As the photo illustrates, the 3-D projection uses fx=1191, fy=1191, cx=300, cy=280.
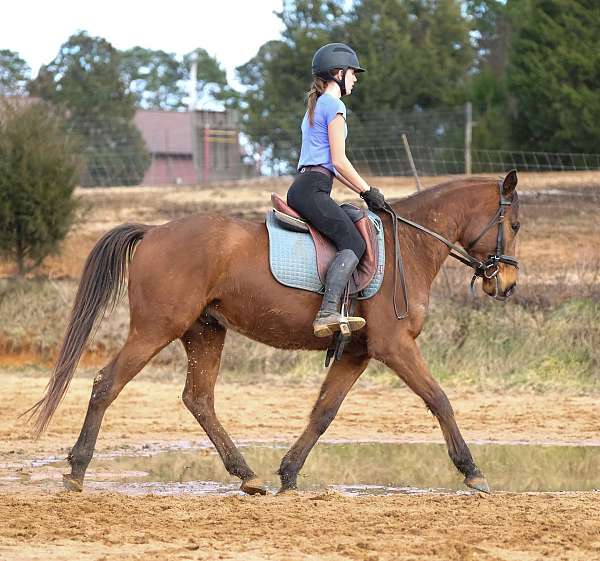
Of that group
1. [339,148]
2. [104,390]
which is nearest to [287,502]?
[104,390]

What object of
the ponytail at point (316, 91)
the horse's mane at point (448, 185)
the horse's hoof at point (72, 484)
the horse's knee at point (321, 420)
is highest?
the ponytail at point (316, 91)

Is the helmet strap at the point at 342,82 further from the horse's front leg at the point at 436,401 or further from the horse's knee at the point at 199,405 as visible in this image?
the horse's knee at the point at 199,405

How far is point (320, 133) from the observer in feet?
28.1

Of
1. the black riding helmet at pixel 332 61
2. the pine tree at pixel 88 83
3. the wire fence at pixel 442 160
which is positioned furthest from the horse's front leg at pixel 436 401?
the pine tree at pixel 88 83

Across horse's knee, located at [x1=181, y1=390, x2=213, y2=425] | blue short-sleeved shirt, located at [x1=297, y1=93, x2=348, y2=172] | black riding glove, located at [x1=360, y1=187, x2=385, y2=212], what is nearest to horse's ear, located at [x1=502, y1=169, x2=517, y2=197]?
black riding glove, located at [x1=360, y1=187, x2=385, y2=212]

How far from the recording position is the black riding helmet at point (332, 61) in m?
8.54

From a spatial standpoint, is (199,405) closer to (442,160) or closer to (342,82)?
(342,82)

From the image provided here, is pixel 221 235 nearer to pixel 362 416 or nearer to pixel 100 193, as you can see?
pixel 362 416

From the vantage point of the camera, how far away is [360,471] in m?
9.84

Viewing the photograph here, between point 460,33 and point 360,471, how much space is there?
34065mm

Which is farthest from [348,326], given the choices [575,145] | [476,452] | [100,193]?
[575,145]

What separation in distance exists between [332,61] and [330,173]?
0.80 meters

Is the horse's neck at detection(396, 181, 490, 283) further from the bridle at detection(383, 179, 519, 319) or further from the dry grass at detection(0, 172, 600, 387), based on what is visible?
the dry grass at detection(0, 172, 600, 387)

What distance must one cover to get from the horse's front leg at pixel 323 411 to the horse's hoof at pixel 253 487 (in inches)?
7.3
